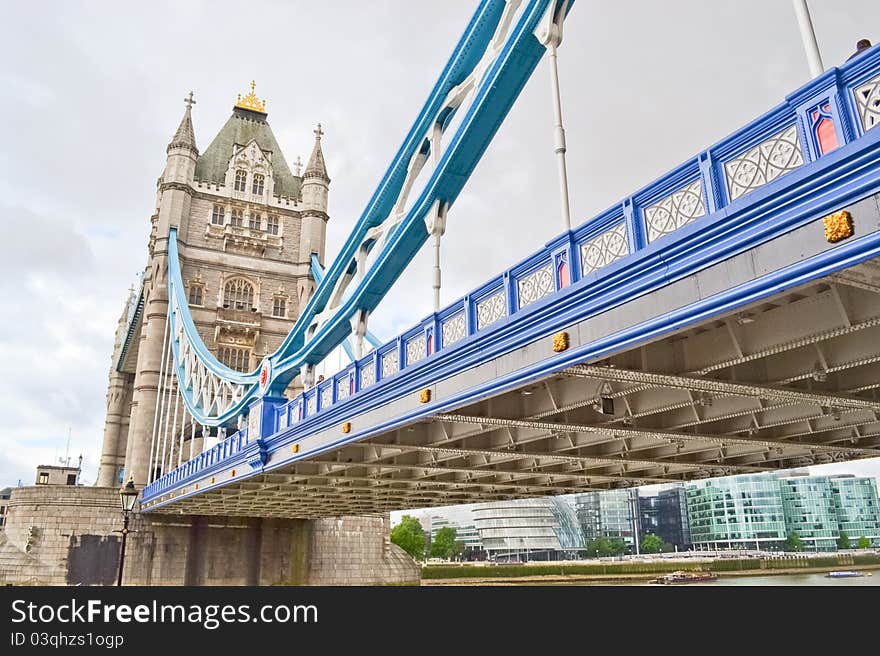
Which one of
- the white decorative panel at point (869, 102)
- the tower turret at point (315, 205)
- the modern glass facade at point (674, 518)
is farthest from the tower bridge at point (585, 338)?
the modern glass facade at point (674, 518)

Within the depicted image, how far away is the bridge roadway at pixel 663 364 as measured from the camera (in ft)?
16.5

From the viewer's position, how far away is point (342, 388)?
13.7m

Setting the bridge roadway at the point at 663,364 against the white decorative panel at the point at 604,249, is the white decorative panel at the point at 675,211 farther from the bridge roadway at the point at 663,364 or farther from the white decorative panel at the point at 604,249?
the white decorative panel at the point at 604,249

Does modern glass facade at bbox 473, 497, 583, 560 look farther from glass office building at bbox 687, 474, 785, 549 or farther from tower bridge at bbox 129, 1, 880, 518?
tower bridge at bbox 129, 1, 880, 518

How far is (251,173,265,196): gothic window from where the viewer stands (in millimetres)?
48625

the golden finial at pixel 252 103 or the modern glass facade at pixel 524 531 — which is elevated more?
the golden finial at pixel 252 103

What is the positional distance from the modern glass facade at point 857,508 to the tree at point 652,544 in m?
24.6

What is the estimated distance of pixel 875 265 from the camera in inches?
200

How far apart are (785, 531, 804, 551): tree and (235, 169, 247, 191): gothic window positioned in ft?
258

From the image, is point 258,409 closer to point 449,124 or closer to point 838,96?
point 449,124

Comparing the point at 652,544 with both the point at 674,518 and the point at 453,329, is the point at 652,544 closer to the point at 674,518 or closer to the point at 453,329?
the point at 674,518

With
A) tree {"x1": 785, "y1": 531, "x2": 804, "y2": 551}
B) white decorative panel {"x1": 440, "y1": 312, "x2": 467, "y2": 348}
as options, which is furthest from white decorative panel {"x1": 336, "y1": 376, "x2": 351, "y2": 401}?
tree {"x1": 785, "y1": 531, "x2": 804, "y2": 551}

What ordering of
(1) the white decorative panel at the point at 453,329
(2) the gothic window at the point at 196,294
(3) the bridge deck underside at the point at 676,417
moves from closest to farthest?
(3) the bridge deck underside at the point at 676,417, (1) the white decorative panel at the point at 453,329, (2) the gothic window at the point at 196,294
